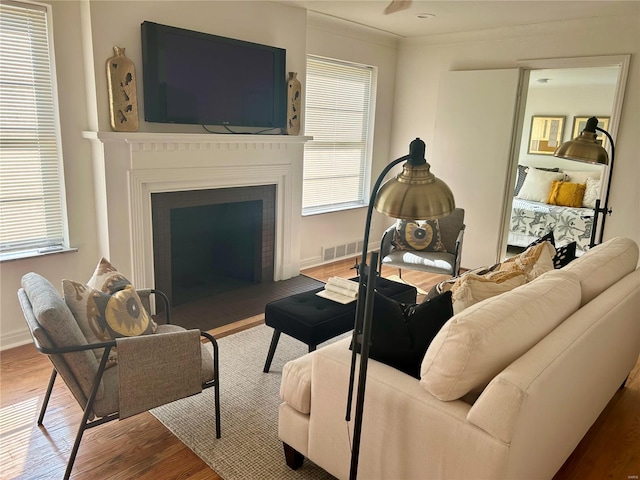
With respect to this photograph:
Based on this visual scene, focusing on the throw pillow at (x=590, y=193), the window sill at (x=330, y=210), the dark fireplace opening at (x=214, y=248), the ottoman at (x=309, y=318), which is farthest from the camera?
the throw pillow at (x=590, y=193)

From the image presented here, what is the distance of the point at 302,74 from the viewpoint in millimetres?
4445

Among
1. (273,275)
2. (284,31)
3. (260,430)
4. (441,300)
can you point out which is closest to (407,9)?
(284,31)

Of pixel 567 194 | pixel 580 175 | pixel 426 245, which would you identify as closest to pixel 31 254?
pixel 426 245

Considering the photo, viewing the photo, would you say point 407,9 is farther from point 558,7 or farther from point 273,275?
point 273,275

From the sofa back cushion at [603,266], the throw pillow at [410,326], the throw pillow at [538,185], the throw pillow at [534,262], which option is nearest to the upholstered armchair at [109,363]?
the throw pillow at [410,326]

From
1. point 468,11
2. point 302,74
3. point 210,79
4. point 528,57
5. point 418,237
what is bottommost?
point 418,237

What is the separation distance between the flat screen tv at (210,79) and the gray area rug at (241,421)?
5.79 ft

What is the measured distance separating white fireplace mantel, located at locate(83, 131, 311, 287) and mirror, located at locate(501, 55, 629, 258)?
2.64 m

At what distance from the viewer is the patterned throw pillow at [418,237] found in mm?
4316

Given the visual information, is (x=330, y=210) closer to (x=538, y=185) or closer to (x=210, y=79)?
(x=210, y=79)

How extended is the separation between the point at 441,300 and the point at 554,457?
0.76 metres

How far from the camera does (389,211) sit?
1.43 metres

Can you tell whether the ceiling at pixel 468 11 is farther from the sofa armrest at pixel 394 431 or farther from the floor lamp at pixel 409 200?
the sofa armrest at pixel 394 431

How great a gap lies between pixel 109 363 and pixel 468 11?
3852 mm
